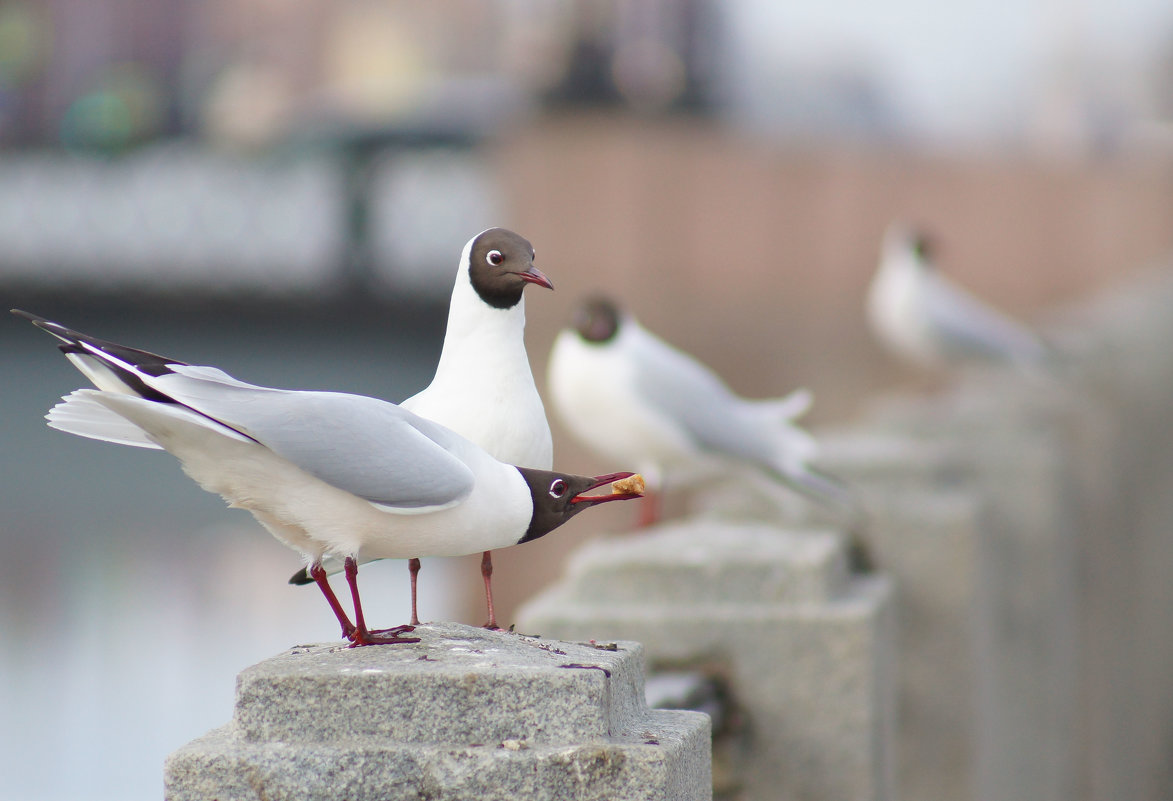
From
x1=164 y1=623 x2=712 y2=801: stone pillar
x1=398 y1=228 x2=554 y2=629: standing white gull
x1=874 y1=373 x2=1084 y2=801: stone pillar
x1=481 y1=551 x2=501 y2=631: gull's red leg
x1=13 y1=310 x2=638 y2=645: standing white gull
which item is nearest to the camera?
x1=13 y1=310 x2=638 y2=645: standing white gull

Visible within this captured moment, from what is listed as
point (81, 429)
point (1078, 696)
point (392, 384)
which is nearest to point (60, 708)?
point (392, 384)

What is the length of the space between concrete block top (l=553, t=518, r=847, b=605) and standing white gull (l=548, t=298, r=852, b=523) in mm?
646

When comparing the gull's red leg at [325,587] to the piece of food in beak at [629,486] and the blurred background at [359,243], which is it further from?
the blurred background at [359,243]

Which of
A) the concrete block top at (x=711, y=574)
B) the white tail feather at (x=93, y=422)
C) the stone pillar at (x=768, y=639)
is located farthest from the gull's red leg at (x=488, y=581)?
the concrete block top at (x=711, y=574)

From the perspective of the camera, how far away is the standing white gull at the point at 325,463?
167 cm

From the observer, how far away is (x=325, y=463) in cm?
173

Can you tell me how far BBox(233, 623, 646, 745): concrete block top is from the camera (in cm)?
180

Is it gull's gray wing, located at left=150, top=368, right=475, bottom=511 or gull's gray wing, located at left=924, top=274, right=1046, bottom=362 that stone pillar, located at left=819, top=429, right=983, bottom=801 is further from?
gull's gray wing, located at left=924, top=274, right=1046, bottom=362

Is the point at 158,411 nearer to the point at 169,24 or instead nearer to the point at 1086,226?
the point at 1086,226

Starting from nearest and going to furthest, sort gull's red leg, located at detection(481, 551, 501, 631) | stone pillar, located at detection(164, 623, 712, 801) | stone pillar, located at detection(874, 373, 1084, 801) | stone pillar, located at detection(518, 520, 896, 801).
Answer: stone pillar, located at detection(164, 623, 712, 801)
gull's red leg, located at detection(481, 551, 501, 631)
stone pillar, located at detection(518, 520, 896, 801)
stone pillar, located at detection(874, 373, 1084, 801)

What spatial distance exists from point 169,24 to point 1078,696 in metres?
29.6

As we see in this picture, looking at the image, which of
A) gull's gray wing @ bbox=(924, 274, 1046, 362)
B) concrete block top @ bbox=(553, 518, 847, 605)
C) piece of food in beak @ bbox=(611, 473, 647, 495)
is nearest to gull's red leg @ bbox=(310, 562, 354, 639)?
piece of food in beak @ bbox=(611, 473, 647, 495)

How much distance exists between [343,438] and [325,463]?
35 mm

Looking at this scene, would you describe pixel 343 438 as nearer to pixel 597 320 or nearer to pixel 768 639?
pixel 768 639
